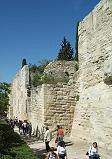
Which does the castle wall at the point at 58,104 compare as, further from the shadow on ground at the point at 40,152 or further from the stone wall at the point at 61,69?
the stone wall at the point at 61,69

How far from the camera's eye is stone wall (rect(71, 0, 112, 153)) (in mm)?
14375

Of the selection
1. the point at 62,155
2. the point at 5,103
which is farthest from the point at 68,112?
the point at 5,103

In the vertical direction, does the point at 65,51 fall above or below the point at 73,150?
above

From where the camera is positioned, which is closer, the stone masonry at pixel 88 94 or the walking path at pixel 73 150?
the walking path at pixel 73 150

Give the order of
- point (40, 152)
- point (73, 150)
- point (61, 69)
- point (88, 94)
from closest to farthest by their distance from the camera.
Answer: point (73, 150) < point (40, 152) < point (88, 94) < point (61, 69)

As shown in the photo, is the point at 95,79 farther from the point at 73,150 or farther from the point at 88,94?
the point at 73,150

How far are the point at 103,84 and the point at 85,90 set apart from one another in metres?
2.64

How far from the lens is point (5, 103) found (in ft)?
160

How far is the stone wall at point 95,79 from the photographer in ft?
47.2

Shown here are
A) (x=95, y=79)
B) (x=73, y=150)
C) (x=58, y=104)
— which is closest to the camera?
(x=73, y=150)

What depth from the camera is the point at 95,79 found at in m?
16.3

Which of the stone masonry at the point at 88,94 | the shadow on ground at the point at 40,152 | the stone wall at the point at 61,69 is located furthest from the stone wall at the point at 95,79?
the stone wall at the point at 61,69

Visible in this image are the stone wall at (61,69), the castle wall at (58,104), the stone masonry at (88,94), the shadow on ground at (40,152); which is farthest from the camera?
the stone wall at (61,69)

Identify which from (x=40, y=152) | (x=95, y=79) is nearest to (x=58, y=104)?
(x=95, y=79)
